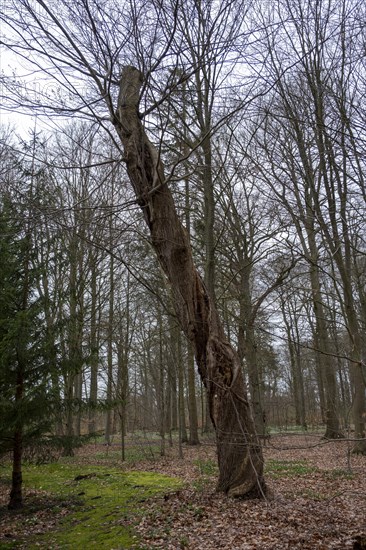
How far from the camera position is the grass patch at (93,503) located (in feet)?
19.1

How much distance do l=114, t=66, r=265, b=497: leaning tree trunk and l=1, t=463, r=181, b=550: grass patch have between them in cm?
166

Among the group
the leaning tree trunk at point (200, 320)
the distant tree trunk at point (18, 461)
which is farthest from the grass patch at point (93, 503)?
the leaning tree trunk at point (200, 320)

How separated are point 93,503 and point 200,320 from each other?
4.00m

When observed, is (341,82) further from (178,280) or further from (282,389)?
(282,389)

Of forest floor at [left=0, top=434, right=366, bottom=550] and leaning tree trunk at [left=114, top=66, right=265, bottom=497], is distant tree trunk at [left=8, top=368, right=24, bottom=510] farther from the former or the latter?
leaning tree trunk at [left=114, top=66, right=265, bottom=497]

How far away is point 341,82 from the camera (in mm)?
5383

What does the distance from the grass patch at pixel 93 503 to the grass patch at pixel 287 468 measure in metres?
2.08

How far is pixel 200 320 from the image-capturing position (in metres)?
6.48

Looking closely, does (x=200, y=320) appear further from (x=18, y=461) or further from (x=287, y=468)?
(x=287, y=468)

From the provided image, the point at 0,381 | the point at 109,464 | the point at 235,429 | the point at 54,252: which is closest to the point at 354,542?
the point at 235,429

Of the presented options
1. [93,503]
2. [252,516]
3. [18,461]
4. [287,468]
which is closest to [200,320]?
[252,516]

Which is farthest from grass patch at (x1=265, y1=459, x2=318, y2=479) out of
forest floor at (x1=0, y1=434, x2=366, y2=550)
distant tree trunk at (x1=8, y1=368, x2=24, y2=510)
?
distant tree trunk at (x1=8, y1=368, x2=24, y2=510)

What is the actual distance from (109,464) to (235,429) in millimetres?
8311

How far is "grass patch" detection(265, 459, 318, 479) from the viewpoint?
912 centimetres
